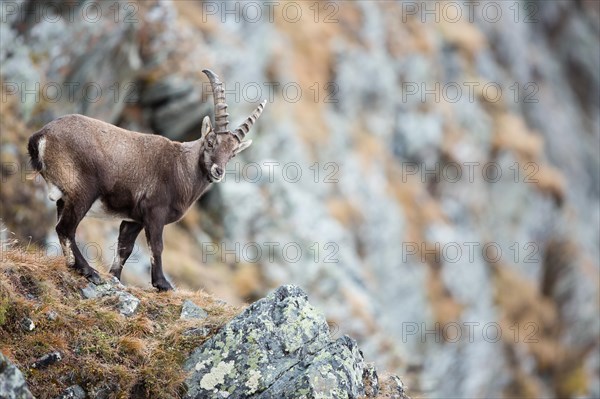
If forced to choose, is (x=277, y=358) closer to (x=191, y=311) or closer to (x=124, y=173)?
(x=191, y=311)

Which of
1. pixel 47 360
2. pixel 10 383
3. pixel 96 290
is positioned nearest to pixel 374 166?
pixel 96 290

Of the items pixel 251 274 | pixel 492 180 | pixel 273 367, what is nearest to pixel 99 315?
pixel 273 367

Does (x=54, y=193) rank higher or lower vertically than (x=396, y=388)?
higher

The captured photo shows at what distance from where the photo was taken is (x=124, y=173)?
42.1 feet

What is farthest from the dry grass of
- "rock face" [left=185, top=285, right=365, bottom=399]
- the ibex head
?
the ibex head

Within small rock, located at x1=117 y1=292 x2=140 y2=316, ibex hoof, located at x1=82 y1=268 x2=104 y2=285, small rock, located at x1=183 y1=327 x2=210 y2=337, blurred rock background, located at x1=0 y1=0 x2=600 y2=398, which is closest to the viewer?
small rock, located at x1=183 y1=327 x2=210 y2=337

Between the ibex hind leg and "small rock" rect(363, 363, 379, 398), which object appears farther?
the ibex hind leg

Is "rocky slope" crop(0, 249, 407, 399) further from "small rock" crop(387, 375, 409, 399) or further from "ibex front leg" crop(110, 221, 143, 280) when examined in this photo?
"ibex front leg" crop(110, 221, 143, 280)

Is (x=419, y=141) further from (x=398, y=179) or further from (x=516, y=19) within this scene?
(x=516, y=19)

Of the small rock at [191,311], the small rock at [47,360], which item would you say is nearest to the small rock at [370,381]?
the small rock at [191,311]

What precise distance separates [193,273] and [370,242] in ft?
41.9

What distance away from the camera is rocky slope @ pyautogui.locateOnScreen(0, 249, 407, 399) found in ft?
33.1

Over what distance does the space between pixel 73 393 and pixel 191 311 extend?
2.62 m

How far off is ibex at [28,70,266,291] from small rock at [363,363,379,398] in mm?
3481
